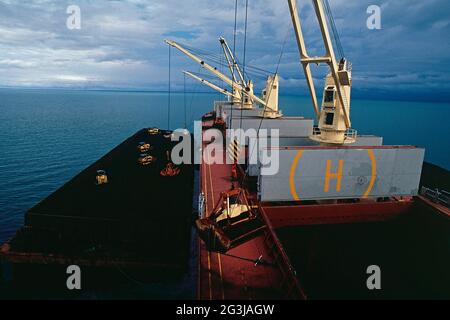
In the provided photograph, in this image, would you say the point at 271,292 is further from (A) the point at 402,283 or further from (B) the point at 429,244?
(B) the point at 429,244

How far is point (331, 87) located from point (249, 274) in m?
21.7

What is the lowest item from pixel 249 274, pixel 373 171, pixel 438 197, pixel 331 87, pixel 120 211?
pixel 249 274

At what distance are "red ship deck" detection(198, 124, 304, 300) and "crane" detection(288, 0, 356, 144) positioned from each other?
15623 mm

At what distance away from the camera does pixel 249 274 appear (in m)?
15.4

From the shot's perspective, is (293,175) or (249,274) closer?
(249,274)

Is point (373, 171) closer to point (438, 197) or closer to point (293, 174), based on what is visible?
point (293, 174)

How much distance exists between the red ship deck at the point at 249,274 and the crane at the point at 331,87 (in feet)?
51.3

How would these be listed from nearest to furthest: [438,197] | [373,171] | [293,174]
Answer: [293,174] < [373,171] < [438,197]

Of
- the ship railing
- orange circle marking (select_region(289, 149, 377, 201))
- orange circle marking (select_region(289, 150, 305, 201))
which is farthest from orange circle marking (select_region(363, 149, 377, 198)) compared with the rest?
the ship railing

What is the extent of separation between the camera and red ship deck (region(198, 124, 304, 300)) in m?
14.1

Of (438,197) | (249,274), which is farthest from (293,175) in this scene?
(438,197)

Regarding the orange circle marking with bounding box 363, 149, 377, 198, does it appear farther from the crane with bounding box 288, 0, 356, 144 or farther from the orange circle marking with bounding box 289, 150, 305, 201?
the orange circle marking with bounding box 289, 150, 305, 201
